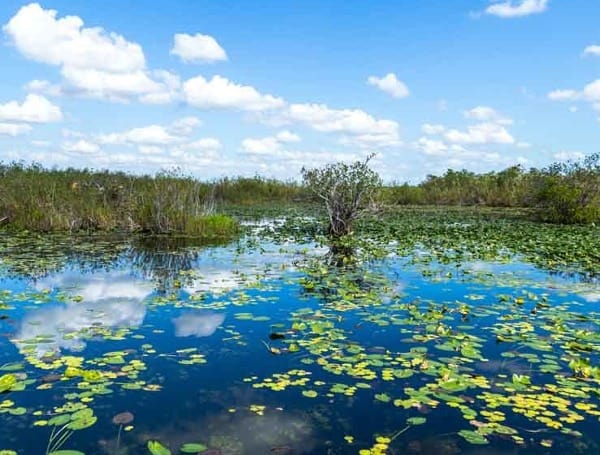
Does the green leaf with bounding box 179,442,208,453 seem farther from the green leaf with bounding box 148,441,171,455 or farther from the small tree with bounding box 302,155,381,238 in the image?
the small tree with bounding box 302,155,381,238

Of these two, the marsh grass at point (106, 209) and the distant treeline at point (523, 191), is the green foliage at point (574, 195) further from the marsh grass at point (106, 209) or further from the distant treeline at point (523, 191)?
the marsh grass at point (106, 209)

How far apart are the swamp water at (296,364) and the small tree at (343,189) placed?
23.3ft

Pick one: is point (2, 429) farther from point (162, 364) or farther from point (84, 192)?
point (84, 192)

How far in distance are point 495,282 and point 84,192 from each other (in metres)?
15.0

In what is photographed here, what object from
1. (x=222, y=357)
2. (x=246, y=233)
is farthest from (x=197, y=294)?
(x=246, y=233)

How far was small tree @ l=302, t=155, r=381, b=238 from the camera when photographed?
17.0 meters

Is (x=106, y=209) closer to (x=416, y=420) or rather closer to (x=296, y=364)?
(x=296, y=364)

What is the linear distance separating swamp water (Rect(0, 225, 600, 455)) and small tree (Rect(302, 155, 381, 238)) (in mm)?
7100

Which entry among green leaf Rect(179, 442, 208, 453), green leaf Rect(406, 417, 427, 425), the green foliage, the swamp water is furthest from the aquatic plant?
the green foliage

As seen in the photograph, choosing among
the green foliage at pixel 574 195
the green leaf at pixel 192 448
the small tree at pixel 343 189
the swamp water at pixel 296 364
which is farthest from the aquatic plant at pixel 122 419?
the green foliage at pixel 574 195

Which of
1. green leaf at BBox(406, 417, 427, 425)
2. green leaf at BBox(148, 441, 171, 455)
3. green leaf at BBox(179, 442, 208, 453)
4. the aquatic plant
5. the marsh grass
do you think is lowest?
the aquatic plant

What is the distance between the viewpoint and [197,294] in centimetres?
863

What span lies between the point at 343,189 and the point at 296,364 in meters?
12.0

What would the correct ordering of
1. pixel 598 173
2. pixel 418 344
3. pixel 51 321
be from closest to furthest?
1. pixel 418 344
2. pixel 51 321
3. pixel 598 173
